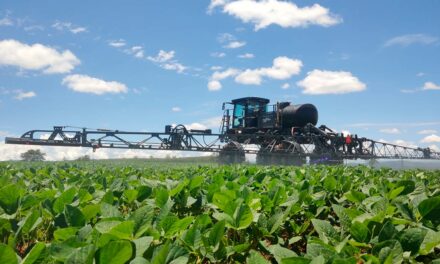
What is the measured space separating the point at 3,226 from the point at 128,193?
68cm

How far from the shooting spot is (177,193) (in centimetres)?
202

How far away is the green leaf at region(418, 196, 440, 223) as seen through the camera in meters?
1.36

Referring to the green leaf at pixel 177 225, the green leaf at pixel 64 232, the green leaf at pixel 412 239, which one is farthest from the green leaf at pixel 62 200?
the green leaf at pixel 412 239

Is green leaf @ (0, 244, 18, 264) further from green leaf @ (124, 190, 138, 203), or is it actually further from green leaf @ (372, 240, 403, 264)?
green leaf @ (124, 190, 138, 203)

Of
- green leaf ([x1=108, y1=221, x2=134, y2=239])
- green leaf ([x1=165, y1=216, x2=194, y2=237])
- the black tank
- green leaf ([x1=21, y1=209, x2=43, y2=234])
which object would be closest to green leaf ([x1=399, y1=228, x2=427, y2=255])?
green leaf ([x1=165, y1=216, x2=194, y2=237])

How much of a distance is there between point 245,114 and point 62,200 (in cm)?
2094

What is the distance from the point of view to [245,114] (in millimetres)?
22344

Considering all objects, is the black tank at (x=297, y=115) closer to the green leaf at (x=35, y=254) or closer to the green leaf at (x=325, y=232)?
the green leaf at (x=325, y=232)

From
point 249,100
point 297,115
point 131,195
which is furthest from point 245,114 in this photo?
point 131,195

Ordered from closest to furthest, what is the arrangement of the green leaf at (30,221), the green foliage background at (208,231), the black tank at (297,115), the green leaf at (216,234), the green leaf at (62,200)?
the green foliage background at (208,231) → the green leaf at (216,234) → the green leaf at (30,221) → the green leaf at (62,200) → the black tank at (297,115)

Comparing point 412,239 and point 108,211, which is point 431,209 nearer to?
point 412,239

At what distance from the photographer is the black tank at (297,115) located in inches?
812

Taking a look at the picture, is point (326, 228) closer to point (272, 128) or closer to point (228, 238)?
point (228, 238)

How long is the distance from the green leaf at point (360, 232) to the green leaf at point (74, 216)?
0.97 metres
